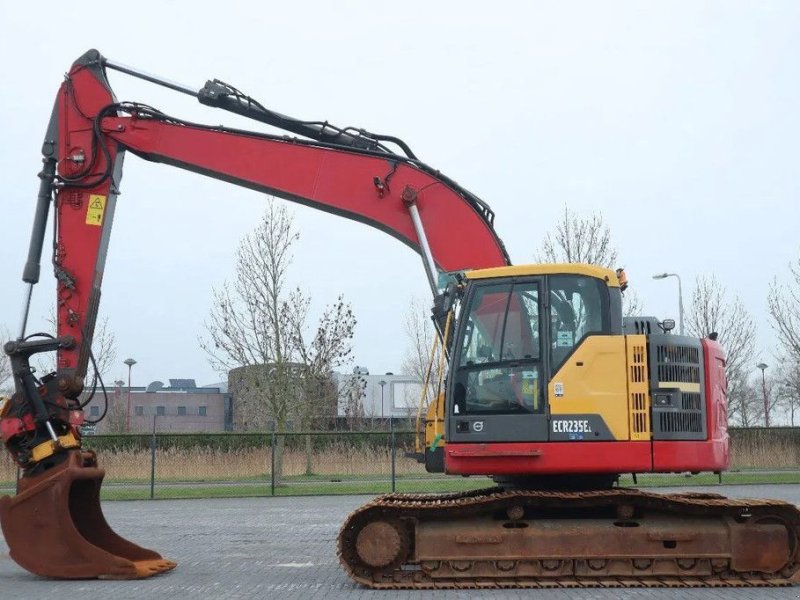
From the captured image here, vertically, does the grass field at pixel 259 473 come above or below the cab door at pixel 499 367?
below

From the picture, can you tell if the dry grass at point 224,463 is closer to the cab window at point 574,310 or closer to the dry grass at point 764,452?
the dry grass at point 764,452

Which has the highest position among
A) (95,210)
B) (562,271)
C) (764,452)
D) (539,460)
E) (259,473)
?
(95,210)

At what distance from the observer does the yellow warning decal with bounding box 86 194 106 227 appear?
Result: 11953mm

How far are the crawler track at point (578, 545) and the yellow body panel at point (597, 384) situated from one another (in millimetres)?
813

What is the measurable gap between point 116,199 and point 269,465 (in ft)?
60.5

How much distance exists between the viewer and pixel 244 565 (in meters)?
12.3

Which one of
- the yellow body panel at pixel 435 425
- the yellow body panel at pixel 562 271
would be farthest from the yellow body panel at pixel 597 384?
the yellow body panel at pixel 435 425

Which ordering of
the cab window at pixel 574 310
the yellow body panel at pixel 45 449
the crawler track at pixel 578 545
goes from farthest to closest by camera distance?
the yellow body panel at pixel 45 449 < the cab window at pixel 574 310 < the crawler track at pixel 578 545

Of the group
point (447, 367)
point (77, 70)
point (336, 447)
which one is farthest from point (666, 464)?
point (336, 447)

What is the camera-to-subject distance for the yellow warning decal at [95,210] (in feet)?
39.2

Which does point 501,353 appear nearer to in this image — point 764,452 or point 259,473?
point 259,473

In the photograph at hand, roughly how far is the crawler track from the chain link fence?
55.3 feet

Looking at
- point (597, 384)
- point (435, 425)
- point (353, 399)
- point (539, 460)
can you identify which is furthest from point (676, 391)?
point (353, 399)

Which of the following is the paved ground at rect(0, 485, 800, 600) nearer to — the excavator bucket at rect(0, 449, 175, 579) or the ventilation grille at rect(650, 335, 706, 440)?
the excavator bucket at rect(0, 449, 175, 579)
